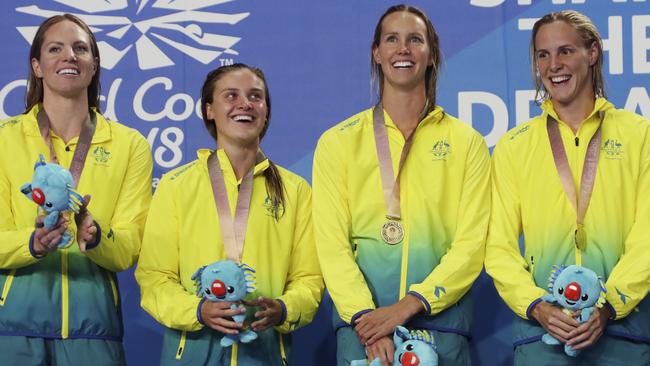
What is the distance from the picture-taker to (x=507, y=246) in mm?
3953

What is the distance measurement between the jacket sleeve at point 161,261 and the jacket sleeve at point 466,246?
86 centimetres

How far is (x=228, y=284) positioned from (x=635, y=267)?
1.41 m

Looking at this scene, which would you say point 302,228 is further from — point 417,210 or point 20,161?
point 20,161

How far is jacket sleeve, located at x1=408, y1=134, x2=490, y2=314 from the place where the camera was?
12.5 ft

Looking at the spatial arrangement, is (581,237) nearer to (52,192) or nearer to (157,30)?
(52,192)

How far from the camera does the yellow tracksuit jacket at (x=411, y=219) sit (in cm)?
385

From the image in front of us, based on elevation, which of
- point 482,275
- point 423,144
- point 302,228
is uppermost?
point 423,144

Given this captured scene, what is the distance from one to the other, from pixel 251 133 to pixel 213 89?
0.27 m

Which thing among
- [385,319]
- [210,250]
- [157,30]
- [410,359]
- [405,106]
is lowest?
[410,359]

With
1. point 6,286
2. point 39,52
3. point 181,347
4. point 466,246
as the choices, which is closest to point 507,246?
point 466,246

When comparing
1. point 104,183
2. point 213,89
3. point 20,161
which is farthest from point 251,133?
point 20,161

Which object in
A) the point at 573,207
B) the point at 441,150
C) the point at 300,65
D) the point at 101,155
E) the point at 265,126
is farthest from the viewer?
the point at 300,65

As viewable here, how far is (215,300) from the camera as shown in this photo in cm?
379

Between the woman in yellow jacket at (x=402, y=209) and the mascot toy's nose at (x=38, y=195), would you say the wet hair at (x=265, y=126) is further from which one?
the mascot toy's nose at (x=38, y=195)
